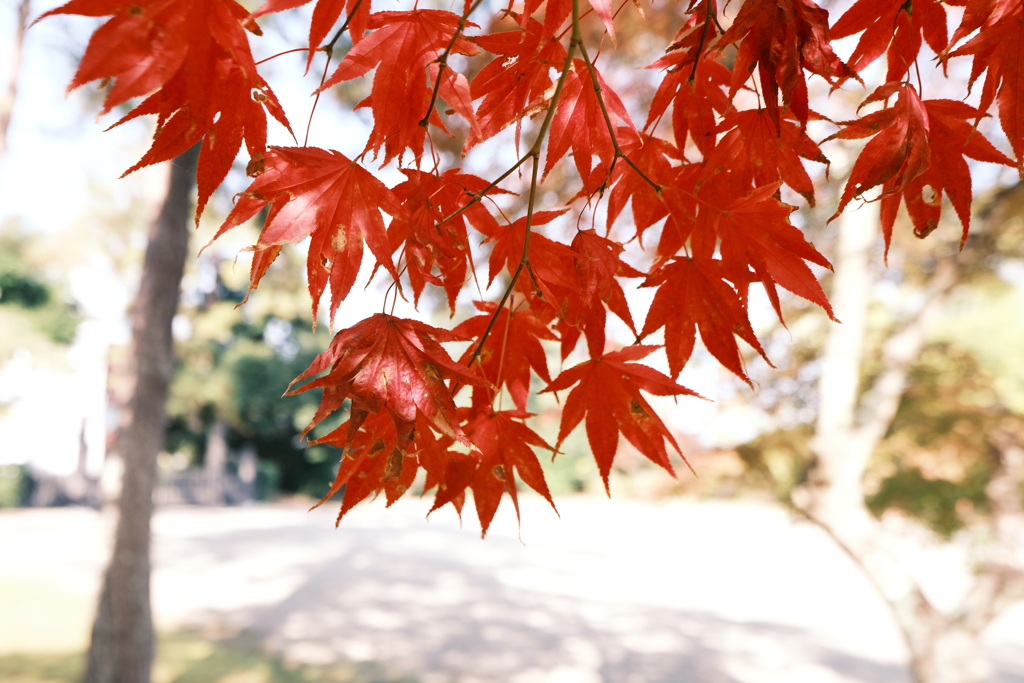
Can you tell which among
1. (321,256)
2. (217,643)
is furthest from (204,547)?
(321,256)

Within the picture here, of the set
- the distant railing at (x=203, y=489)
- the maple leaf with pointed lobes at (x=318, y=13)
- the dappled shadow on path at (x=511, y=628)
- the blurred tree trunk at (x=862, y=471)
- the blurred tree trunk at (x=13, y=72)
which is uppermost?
the blurred tree trunk at (x=13, y=72)

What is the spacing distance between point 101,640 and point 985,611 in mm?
4084

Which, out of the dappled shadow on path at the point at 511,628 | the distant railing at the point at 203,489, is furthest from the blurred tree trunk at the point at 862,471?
the distant railing at the point at 203,489

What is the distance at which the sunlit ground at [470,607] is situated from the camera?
14.1 feet

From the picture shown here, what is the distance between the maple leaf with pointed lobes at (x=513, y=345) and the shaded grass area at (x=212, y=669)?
3797 millimetres

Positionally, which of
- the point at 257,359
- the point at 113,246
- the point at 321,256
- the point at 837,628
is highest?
the point at 113,246

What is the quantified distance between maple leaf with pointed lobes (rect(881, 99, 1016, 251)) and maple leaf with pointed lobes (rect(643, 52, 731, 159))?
23 cm

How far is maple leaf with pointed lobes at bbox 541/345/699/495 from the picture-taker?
0.72 m

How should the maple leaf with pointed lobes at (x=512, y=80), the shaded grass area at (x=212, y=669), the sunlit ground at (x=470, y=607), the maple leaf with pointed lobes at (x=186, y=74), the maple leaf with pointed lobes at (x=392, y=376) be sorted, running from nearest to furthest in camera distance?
1. the maple leaf with pointed lobes at (x=186, y=74)
2. the maple leaf with pointed lobes at (x=392, y=376)
3. the maple leaf with pointed lobes at (x=512, y=80)
4. the shaded grass area at (x=212, y=669)
5. the sunlit ground at (x=470, y=607)

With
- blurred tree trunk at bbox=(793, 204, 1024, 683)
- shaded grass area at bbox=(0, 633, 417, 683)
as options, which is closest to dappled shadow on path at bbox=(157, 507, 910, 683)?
shaded grass area at bbox=(0, 633, 417, 683)

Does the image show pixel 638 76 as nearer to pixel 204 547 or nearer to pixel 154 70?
pixel 154 70

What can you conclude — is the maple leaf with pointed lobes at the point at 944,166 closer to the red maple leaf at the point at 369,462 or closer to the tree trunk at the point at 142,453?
the red maple leaf at the point at 369,462

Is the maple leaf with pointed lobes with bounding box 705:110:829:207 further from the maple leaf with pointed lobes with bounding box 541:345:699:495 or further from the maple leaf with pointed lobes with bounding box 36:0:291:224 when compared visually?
the maple leaf with pointed lobes with bounding box 36:0:291:224

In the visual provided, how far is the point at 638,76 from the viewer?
2.75 m
